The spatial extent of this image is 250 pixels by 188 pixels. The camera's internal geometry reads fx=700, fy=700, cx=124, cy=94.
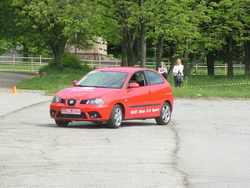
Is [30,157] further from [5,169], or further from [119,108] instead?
[119,108]

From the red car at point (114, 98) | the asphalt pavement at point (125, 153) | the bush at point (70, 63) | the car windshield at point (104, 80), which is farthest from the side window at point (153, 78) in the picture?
the bush at point (70, 63)

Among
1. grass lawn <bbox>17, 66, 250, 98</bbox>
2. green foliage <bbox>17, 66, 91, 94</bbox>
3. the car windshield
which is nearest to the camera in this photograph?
the car windshield

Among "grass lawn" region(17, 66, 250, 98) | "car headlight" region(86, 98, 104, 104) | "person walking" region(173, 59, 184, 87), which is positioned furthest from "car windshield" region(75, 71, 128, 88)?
"person walking" region(173, 59, 184, 87)

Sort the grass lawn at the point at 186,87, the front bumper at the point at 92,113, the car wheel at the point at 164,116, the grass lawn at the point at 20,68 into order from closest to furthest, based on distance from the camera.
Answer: the front bumper at the point at 92,113
the car wheel at the point at 164,116
the grass lawn at the point at 186,87
the grass lawn at the point at 20,68

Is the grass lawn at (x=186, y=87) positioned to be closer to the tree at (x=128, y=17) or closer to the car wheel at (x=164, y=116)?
the tree at (x=128, y=17)

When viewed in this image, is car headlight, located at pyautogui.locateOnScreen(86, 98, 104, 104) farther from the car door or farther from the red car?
the car door

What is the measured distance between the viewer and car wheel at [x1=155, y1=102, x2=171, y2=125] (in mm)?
18205

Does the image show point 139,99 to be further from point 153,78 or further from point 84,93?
point 84,93

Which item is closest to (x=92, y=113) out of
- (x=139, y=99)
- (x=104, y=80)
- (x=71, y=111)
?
(x=71, y=111)

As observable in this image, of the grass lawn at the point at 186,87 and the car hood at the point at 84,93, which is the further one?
the grass lawn at the point at 186,87

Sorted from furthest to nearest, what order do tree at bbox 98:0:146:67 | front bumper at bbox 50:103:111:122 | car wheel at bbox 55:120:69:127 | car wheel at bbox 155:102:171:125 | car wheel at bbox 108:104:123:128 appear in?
tree at bbox 98:0:146:67 → car wheel at bbox 155:102:171:125 → car wheel at bbox 55:120:69:127 → car wheel at bbox 108:104:123:128 → front bumper at bbox 50:103:111:122

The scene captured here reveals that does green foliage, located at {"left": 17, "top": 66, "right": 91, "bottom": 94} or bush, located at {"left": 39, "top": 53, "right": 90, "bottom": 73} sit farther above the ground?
bush, located at {"left": 39, "top": 53, "right": 90, "bottom": 73}

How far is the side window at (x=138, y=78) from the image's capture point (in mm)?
17562

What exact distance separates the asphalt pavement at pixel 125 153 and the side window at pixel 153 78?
3.74 feet
